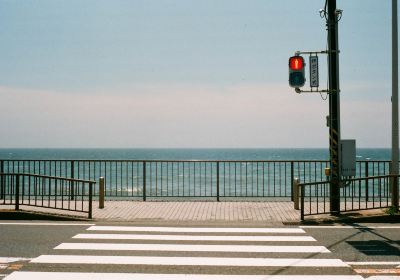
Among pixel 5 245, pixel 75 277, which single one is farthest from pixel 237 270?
pixel 5 245

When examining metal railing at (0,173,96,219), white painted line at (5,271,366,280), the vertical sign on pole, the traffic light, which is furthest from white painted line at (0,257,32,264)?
the vertical sign on pole

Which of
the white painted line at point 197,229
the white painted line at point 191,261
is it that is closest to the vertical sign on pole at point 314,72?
the white painted line at point 197,229

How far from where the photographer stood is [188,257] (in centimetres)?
738

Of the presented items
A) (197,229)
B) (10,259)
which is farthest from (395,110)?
(10,259)

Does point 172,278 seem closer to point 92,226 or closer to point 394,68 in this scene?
point 92,226

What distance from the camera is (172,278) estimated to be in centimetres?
615

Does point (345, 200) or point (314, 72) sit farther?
point (345, 200)

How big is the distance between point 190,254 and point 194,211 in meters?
4.68

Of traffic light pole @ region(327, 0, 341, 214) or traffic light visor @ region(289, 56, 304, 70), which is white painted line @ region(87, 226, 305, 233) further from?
traffic light visor @ region(289, 56, 304, 70)

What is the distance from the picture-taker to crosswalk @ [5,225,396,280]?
249 inches

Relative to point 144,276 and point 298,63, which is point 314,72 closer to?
point 298,63

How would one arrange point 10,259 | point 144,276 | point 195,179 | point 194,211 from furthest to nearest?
point 195,179 → point 194,211 → point 10,259 → point 144,276

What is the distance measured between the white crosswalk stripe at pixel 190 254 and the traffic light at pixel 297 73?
154 inches

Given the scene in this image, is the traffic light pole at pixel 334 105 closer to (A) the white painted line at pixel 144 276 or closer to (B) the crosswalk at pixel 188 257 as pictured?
(B) the crosswalk at pixel 188 257
